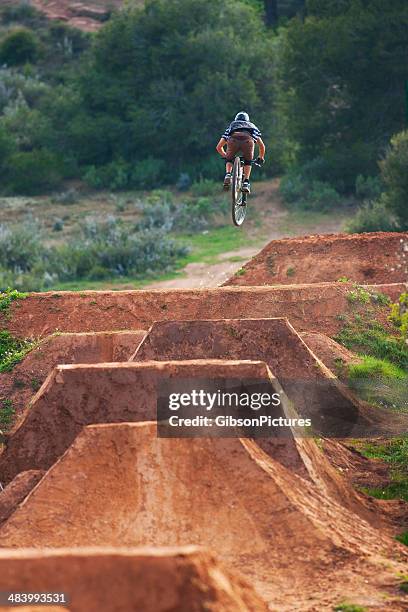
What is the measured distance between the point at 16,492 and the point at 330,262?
1787 cm

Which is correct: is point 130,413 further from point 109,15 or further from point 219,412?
point 109,15

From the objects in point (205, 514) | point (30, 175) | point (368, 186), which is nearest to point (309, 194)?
point (368, 186)

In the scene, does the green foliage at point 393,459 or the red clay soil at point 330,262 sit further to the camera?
the red clay soil at point 330,262

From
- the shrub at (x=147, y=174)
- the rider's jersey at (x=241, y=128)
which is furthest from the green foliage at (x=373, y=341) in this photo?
the shrub at (x=147, y=174)

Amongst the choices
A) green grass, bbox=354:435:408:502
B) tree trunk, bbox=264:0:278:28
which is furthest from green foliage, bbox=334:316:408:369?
tree trunk, bbox=264:0:278:28

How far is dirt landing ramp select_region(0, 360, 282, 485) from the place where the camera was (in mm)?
18234

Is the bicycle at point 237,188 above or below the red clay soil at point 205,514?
above

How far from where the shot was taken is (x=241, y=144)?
2294 cm

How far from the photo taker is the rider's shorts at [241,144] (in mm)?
22844

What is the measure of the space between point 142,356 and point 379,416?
4077 millimetres

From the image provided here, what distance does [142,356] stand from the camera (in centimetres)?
2295

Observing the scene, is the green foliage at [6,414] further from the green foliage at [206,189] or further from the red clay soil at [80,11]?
the red clay soil at [80,11]

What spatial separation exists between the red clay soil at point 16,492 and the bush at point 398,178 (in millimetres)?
28112

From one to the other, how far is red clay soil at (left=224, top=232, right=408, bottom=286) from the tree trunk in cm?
3951
